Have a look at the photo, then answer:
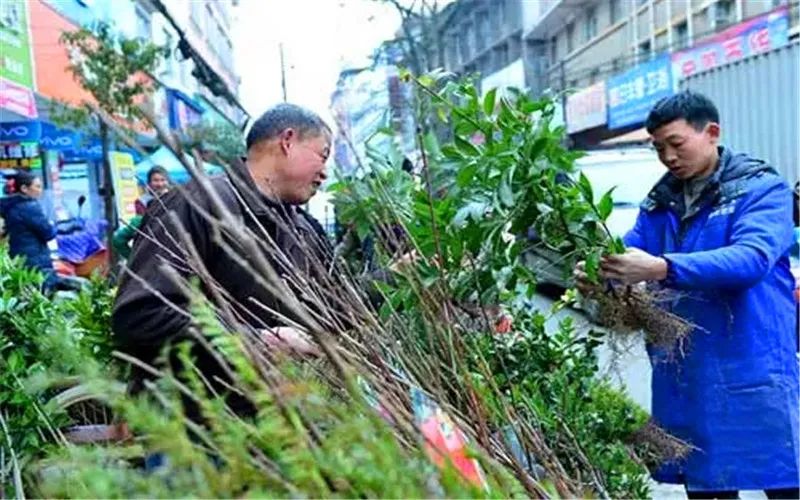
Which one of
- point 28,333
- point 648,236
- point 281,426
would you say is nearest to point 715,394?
point 648,236

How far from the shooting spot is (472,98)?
2.26 m

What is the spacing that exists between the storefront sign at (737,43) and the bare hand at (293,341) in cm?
1255

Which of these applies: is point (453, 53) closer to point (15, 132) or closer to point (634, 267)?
point (15, 132)

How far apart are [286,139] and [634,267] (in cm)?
97

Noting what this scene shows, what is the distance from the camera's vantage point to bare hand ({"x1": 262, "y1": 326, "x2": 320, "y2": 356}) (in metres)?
1.79

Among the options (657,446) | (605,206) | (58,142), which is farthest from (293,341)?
(58,142)

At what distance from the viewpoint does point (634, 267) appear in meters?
2.24

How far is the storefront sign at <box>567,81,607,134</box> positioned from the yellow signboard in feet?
40.9

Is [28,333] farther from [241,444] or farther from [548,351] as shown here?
[241,444]

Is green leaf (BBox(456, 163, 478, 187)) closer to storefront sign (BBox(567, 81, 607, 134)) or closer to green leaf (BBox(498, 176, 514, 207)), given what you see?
green leaf (BBox(498, 176, 514, 207))

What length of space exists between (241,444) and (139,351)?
1.18m

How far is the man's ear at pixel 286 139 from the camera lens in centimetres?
261

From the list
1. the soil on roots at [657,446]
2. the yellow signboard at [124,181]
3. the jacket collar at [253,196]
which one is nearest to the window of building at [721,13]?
the yellow signboard at [124,181]

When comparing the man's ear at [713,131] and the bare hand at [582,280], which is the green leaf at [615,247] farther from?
the man's ear at [713,131]
